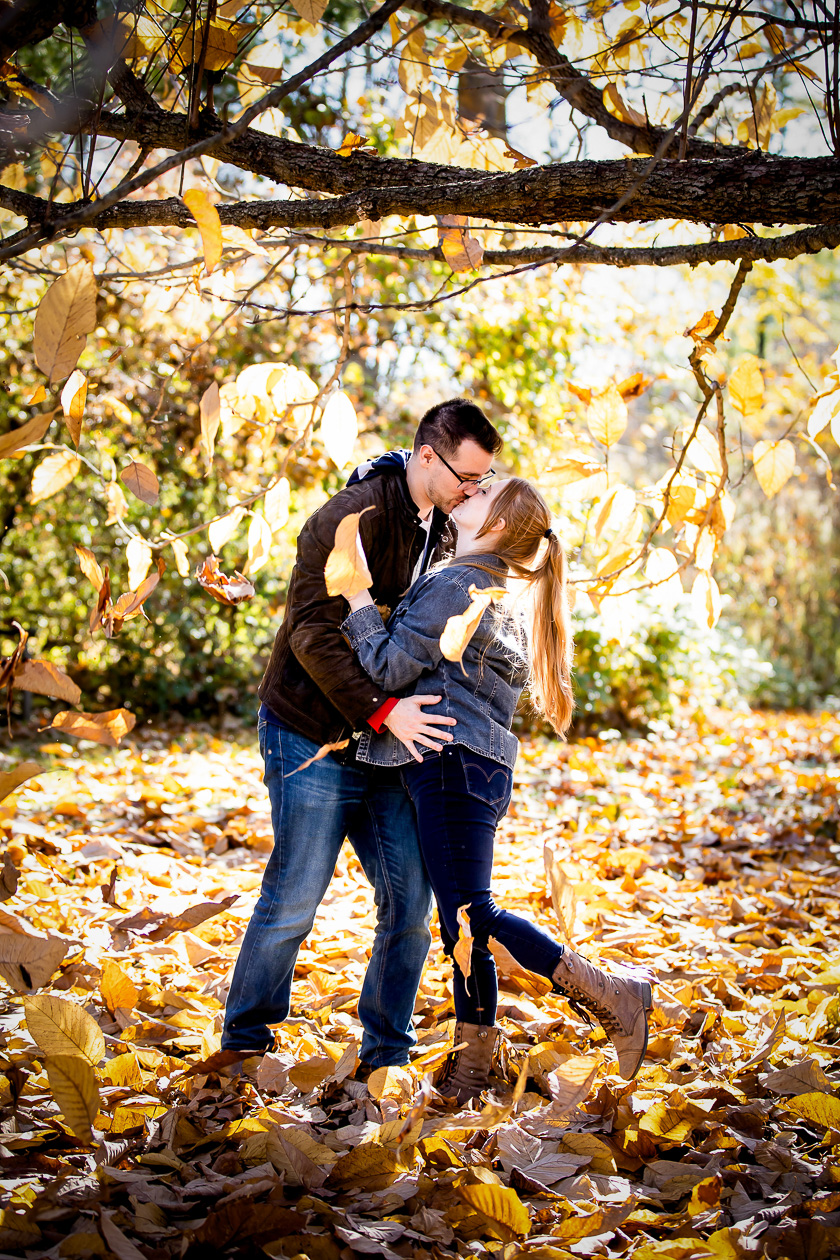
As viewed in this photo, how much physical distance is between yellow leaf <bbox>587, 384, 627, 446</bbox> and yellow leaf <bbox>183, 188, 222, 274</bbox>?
39.4 inches

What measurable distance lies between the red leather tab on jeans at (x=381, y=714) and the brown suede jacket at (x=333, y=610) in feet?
0.04

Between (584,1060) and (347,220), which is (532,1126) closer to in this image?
(584,1060)

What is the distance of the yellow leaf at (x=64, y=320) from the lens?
1271mm

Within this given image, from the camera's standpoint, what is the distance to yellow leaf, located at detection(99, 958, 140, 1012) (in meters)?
2.22

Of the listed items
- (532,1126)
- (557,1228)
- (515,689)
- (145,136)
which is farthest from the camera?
(515,689)

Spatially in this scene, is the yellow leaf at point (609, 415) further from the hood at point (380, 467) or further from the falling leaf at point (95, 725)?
the falling leaf at point (95, 725)

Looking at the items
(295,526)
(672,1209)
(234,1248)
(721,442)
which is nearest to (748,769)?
(295,526)

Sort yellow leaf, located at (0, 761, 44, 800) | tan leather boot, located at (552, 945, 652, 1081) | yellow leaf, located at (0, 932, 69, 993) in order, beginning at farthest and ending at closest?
tan leather boot, located at (552, 945, 652, 1081) → yellow leaf, located at (0, 932, 69, 993) → yellow leaf, located at (0, 761, 44, 800)

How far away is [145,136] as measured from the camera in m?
1.71

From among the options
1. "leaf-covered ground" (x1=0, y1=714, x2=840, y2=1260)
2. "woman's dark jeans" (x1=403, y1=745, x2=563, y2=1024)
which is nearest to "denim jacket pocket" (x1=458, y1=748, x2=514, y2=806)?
"woman's dark jeans" (x1=403, y1=745, x2=563, y2=1024)

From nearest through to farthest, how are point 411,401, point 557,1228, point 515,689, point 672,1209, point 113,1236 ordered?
point 113,1236, point 557,1228, point 672,1209, point 515,689, point 411,401

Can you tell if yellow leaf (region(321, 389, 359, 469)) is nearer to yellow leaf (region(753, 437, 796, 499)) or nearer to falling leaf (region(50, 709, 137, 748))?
falling leaf (region(50, 709, 137, 748))

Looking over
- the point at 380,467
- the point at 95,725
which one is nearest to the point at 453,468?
the point at 380,467

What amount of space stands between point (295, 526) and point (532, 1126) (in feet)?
18.3
